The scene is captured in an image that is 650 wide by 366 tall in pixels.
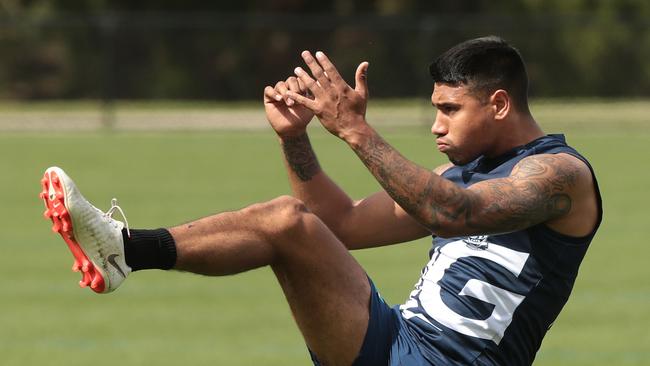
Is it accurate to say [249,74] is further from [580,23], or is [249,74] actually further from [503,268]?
[503,268]

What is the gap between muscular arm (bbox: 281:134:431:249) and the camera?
243 inches

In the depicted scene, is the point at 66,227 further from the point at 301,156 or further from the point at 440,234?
the point at 440,234

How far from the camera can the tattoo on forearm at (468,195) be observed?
5.10 metres

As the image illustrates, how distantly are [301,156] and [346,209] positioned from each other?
12.8 inches

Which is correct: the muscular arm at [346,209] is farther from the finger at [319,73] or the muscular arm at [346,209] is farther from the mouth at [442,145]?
the finger at [319,73]

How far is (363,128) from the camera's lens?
509 centimetres

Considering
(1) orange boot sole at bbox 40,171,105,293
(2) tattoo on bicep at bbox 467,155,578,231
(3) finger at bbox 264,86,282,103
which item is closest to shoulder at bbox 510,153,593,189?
Result: (2) tattoo on bicep at bbox 467,155,578,231

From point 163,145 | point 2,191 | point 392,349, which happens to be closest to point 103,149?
point 163,145

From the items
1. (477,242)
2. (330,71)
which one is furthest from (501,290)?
(330,71)

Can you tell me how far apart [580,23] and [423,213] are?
2480cm

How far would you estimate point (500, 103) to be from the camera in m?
5.46

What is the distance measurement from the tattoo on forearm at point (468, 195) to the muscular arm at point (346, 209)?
0.95 metres

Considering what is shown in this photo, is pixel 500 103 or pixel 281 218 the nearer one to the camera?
pixel 281 218

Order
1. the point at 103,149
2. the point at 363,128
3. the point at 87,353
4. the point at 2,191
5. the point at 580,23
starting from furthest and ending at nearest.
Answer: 1. the point at 580,23
2. the point at 103,149
3. the point at 2,191
4. the point at 87,353
5. the point at 363,128
